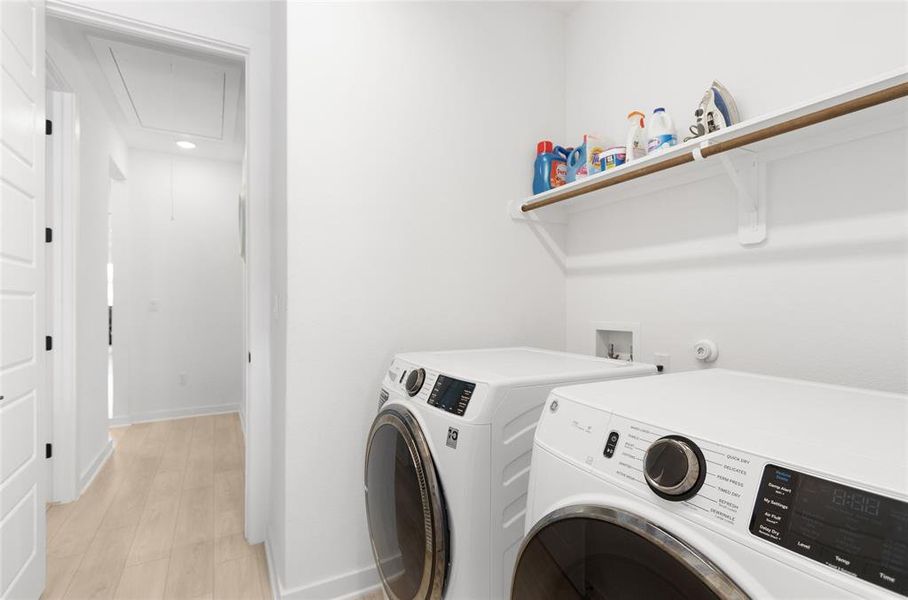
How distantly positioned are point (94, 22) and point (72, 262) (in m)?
1.30

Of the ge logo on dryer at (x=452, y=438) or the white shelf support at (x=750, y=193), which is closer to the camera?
the ge logo on dryer at (x=452, y=438)

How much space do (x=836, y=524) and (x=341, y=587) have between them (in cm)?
156

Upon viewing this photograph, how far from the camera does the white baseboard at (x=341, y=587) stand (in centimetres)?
147

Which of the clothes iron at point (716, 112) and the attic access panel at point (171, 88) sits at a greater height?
the attic access panel at point (171, 88)

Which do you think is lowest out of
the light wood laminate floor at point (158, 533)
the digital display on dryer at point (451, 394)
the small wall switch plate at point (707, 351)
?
the light wood laminate floor at point (158, 533)

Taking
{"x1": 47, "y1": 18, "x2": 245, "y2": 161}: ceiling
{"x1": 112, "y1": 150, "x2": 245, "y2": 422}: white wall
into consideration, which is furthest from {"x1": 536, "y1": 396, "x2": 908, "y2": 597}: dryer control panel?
{"x1": 112, "y1": 150, "x2": 245, "y2": 422}: white wall

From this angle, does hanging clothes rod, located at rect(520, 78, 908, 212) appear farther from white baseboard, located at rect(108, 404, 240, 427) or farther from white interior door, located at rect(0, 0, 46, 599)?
white baseboard, located at rect(108, 404, 240, 427)

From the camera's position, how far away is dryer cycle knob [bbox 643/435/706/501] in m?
0.53

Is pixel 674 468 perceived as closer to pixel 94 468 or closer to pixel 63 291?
pixel 63 291

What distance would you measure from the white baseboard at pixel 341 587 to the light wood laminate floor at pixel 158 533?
22cm

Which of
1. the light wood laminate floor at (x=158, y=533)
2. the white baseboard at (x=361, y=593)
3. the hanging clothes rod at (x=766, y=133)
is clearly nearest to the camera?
the hanging clothes rod at (x=766, y=133)

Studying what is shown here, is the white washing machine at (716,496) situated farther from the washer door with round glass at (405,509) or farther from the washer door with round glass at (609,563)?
the washer door with round glass at (405,509)

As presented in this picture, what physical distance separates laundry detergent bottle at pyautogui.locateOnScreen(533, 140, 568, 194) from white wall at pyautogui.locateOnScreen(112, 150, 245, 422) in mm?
3368

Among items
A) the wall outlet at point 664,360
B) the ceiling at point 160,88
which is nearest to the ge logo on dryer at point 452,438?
the wall outlet at point 664,360
